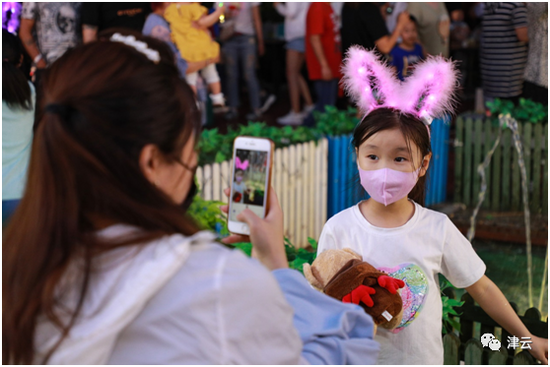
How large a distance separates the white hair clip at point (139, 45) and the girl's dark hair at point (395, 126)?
3.29ft

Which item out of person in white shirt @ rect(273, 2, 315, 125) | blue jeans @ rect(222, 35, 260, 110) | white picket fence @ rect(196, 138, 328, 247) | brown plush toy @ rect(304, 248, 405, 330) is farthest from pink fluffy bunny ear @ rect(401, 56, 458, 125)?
blue jeans @ rect(222, 35, 260, 110)

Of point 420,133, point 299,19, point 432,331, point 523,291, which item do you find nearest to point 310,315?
point 432,331

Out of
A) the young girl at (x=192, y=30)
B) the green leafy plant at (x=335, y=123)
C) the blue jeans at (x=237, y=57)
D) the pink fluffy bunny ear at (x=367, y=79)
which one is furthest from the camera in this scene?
the blue jeans at (x=237, y=57)

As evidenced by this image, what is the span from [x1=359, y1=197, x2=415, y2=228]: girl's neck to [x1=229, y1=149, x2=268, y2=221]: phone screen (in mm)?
576

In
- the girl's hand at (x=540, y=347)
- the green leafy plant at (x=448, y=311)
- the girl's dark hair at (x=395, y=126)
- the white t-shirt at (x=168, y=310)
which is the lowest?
the green leafy plant at (x=448, y=311)

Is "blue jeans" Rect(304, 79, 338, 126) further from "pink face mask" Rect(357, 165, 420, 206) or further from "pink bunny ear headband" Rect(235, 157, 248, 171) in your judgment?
"pink bunny ear headband" Rect(235, 157, 248, 171)

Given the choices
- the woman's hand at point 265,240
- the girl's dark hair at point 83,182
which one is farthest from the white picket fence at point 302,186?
the girl's dark hair at point 83,182

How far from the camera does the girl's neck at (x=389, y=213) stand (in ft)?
6.89

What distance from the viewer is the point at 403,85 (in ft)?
7.22

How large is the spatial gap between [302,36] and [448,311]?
5.62m

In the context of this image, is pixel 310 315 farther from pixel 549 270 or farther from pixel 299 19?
pixel 299 19

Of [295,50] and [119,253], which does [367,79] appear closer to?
[119,253]

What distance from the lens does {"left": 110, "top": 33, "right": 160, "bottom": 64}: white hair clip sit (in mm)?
1212

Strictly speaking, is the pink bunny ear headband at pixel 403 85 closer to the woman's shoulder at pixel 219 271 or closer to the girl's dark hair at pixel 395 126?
the girl's dark hair at pixel 395 126
